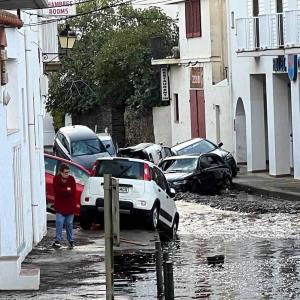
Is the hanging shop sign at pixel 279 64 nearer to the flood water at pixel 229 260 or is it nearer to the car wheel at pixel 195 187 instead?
the car wheel at pixel 195 187

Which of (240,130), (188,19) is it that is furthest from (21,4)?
(188,19)

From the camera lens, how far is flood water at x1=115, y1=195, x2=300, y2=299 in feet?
54.8

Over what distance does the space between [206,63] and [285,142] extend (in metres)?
10.4

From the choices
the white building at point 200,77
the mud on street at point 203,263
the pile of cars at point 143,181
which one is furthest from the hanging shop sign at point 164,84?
the mud on street at point 203,263

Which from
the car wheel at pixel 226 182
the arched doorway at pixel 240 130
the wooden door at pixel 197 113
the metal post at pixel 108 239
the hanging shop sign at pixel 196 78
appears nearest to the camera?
the metal post at pixel 108 239

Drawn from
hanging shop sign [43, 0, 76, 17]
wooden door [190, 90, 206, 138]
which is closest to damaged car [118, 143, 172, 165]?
wooden door [190, 90, 206, 138]

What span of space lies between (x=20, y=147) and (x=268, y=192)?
18.5 m

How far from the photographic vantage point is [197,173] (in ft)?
119

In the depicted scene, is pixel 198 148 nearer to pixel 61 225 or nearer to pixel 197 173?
pixel 197 173

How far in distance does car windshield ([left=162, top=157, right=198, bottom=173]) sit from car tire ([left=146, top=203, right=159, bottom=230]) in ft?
38.4

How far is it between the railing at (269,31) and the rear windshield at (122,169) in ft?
45.2

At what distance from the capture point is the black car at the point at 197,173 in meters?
36.1

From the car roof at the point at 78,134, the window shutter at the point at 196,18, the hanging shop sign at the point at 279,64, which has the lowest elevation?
the car roof at the point at 78,134

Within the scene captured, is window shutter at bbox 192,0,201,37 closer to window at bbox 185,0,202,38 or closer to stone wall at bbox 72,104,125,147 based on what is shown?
window at bbox 185,0,202,38
